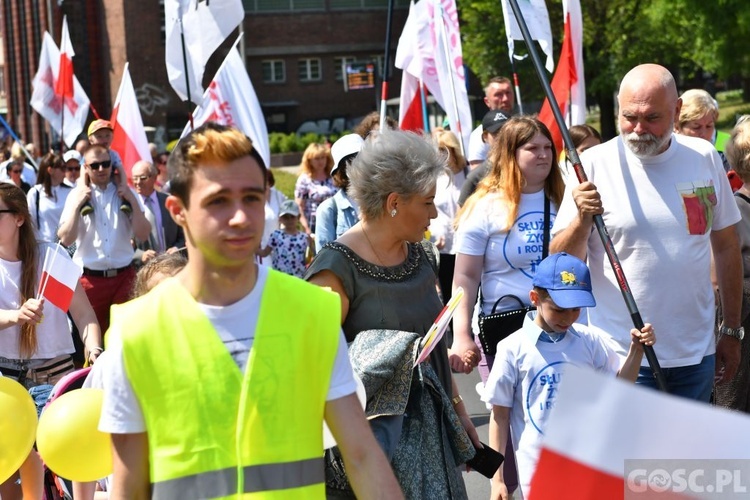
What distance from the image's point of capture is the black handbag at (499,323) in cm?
578

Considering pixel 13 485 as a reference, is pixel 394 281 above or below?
above

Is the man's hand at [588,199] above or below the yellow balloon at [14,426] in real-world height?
above

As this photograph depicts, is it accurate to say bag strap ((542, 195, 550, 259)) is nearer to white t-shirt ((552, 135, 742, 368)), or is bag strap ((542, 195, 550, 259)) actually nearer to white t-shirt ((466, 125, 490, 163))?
white t-shirt ((552, 135, 742, 368))

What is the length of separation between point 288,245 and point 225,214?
881cm

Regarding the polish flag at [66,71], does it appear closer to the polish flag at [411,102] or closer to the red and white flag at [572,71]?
the polish flag at [411,102]

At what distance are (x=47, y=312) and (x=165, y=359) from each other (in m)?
3.42

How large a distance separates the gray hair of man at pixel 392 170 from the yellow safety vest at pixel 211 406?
5.02ft

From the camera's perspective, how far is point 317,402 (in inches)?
122

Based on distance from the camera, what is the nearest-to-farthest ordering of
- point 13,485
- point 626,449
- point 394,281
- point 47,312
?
point 626,449, point 394,281, point 13,485, point 47,312

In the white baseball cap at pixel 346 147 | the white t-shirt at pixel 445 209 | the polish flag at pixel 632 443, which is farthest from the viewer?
the white t-shirt at pixel 445 209

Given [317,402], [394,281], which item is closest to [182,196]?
[317,402]

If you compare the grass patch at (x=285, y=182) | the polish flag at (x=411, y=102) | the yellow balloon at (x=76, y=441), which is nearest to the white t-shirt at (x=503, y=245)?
the yellow balloon at (x=76, y=441)

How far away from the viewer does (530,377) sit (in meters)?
5.01

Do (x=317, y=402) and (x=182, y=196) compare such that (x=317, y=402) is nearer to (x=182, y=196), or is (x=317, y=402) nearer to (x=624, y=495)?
(x=182, y=196)
